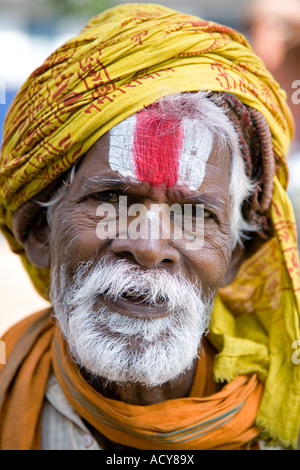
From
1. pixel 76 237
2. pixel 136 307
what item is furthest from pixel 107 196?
pixel 136 307

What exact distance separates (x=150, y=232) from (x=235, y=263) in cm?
73

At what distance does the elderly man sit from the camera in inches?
70.1

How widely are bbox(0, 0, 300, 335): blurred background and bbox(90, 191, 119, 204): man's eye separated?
3.14 ft

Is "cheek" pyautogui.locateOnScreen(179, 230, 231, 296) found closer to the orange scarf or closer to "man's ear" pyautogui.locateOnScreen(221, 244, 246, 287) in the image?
"man's ear" pyautogui.locateOnScreen(221, 244, 246, 287)


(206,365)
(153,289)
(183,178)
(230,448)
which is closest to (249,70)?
(183,178)

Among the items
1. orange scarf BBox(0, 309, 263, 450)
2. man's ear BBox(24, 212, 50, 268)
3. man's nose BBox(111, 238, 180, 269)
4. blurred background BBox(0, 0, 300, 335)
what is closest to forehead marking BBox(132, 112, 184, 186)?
man's nose BBox(111, 238, 180, 269)

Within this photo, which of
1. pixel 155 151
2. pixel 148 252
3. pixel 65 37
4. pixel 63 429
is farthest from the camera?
pixel 65 37

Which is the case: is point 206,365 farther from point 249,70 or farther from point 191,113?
point 249,70

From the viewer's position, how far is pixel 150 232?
1.71 metres

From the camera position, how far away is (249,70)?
2.02 metres

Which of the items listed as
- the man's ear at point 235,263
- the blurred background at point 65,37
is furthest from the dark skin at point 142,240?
the blurred background at point 65,37

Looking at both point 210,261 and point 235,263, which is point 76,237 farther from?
point 235,263

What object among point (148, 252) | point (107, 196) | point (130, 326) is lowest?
point (130, 326)

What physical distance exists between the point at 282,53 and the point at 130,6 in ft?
20.2
